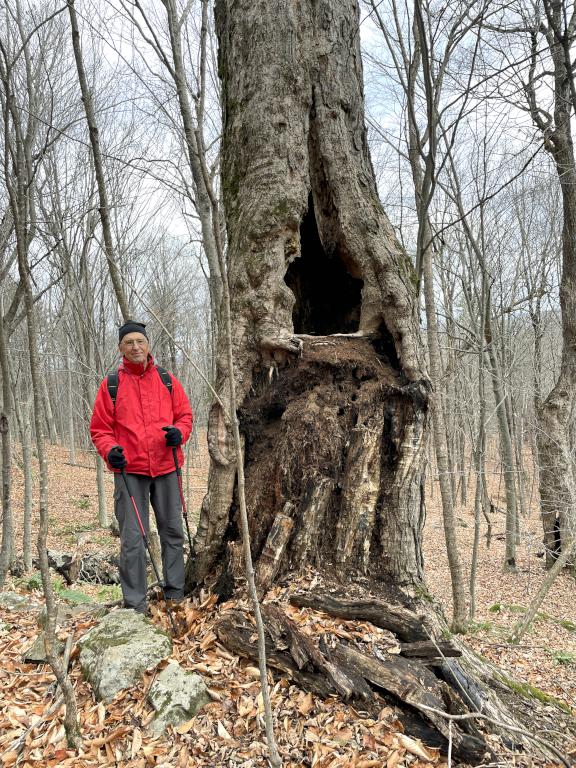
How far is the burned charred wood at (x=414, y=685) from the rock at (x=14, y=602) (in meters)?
2.73

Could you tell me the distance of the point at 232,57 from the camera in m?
3.34

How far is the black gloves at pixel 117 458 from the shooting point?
117 inches

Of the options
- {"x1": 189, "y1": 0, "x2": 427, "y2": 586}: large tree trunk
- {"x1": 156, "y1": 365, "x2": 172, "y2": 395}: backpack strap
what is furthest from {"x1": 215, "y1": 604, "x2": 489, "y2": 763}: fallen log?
{"x1": 156, "y1": 365, "x2": 172, "y2": 395}: backpack strap

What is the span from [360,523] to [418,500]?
0.45m

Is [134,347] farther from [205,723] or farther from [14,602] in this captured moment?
[14,602]

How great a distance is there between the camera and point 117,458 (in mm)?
3004

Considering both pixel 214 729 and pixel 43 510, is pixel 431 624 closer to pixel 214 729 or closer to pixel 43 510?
pixel 214 729

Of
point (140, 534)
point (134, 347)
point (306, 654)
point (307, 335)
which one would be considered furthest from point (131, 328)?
point (306, 654)

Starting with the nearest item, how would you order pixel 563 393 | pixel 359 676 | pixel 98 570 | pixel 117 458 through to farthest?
pixel 359 676 → pixel 117 458 → pixel 98 570 → pixel 563 393

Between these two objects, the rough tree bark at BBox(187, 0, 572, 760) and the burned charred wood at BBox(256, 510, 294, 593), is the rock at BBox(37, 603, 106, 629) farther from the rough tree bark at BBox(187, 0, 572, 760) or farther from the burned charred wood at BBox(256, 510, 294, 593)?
the burned charred wood at BBox(256, 510, 294, 593)

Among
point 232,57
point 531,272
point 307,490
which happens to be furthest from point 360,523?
point 531,272

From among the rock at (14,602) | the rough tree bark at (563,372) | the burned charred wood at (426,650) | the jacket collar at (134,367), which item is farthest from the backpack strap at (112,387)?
the rough tree bark at (563,372)

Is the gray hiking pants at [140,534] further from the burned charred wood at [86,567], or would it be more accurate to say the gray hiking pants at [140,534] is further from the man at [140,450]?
the burned charred wood at [86,567]

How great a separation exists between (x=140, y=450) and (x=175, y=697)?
1.50 m
